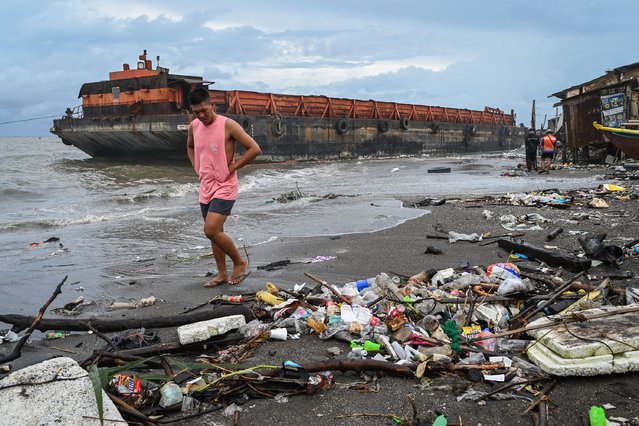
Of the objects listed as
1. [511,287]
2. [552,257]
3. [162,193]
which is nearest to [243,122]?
[162,193]

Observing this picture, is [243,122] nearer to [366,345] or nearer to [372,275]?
[372,275]

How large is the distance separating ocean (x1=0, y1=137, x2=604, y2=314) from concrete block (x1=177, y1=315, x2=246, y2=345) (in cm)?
219

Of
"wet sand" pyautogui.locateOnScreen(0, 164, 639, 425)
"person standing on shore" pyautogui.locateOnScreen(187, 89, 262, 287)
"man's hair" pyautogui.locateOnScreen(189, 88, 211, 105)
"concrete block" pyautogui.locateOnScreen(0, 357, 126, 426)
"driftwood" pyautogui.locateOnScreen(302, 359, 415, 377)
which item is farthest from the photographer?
"person standing on shore" pyautogui.locateOnScreen(187, 89, 262, 287)

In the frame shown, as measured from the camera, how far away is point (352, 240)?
6312mm

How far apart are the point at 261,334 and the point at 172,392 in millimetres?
763

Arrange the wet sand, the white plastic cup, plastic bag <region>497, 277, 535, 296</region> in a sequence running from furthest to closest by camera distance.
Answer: plastic bag <region>497, 277, 535, 296</region>
the white plastic cup
the wet sand

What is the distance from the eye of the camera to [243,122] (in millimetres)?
22406

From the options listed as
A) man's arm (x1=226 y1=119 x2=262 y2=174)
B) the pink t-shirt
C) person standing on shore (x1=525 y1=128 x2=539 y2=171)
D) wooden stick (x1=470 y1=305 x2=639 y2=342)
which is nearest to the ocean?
the pink t-shirt

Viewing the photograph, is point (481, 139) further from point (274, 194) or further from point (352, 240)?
point (352, 240)

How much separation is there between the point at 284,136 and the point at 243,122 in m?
3.17

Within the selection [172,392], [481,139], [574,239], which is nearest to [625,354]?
[172,392]

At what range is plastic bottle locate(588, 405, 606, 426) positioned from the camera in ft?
6.45

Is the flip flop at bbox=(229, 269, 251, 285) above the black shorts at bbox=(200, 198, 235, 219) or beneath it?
beneath

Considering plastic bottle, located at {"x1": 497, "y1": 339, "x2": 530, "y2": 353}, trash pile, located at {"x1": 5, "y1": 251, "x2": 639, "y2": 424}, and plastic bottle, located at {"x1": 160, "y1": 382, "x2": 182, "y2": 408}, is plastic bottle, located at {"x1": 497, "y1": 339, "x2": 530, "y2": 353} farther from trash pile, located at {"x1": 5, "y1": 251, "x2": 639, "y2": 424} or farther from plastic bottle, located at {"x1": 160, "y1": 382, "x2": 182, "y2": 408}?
plastic bottle, located at {"x1": 160, "y1": 382, "x2": 182, "y2": 408}
